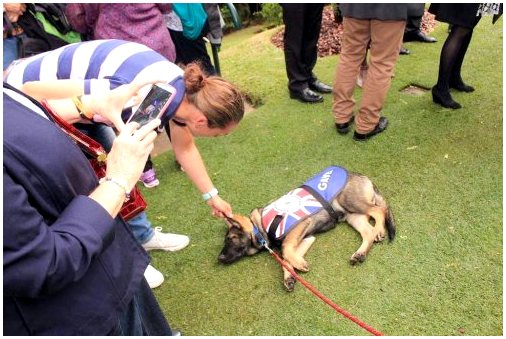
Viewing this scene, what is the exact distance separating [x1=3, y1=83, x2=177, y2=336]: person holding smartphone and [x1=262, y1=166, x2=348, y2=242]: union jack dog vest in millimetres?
1729

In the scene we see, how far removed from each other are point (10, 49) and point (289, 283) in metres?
2.63

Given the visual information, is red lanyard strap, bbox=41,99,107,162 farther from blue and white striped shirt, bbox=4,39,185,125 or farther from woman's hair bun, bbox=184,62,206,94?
woman's hair bun, bbox=184,62,206,94

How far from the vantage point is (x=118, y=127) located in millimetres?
1914

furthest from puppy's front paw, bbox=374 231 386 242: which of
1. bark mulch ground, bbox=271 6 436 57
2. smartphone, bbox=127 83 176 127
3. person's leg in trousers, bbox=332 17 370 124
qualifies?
bark mulch ground, bbox=271 6 436 57

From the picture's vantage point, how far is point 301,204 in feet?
11.0

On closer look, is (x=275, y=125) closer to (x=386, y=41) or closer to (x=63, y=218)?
(x=386, y=41)

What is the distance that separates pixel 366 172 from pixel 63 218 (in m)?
3.04

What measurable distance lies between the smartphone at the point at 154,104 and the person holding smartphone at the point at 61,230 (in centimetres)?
20

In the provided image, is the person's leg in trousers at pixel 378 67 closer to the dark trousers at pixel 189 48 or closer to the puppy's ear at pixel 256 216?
the puppy's ear at pixel 256 216

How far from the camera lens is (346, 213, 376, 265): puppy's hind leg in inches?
122

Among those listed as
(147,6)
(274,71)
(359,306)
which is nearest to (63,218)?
(359,306)

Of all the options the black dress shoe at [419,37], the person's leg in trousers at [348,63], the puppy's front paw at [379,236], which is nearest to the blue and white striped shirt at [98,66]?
the puppy's front paw at [379,236]

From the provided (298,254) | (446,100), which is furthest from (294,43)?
(298,254)

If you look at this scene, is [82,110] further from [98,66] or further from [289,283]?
[289,283]
